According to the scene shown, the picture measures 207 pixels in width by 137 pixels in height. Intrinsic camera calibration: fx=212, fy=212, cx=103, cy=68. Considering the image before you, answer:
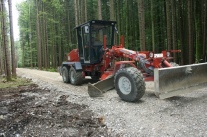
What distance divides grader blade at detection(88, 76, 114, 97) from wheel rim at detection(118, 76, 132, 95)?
959mm

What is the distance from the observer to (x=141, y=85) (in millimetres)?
5680

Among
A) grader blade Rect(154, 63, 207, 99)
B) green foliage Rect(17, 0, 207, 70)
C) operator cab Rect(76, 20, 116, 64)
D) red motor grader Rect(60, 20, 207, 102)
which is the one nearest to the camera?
grader blade Rect(154, 63, 207, 99)

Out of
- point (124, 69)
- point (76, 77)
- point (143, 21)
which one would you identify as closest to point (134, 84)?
point (124, 69)

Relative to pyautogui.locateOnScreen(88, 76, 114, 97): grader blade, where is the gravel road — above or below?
below

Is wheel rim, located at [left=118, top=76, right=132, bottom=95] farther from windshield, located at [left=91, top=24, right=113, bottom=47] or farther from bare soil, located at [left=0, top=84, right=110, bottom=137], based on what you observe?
windshield, located at [left=91, top=24, right=113, bottom=47]

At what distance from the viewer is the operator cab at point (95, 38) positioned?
8997mm

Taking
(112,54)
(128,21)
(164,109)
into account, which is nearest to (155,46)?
(128,21)

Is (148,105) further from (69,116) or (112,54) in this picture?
(112,54)

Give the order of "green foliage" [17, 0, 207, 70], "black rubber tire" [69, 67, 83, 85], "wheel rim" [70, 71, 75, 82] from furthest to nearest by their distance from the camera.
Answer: "green foliage" [17, 0, 207, 70] < "wheel rim" [70, 71, 75, 82] < "black rubber tire" [69, 67, 83, 85]

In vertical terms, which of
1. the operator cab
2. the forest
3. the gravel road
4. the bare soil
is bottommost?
the bare soil

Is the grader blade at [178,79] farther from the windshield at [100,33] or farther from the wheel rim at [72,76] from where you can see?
the wheel rim at [72,76]

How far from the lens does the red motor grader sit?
220 inches

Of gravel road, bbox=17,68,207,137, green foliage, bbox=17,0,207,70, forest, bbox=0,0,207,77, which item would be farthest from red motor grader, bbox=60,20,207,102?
green foliage, bbox=17,0,207,70

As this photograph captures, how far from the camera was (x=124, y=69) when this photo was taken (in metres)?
6.04
